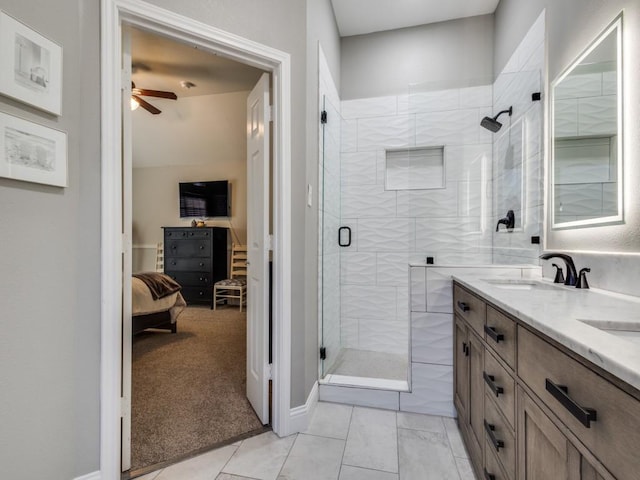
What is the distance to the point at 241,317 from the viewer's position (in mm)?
4344

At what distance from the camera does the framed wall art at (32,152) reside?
3.36ft

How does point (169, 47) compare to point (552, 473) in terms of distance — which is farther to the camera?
point (169, 47)

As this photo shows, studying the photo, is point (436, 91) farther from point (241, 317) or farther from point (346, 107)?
point (241, 317)

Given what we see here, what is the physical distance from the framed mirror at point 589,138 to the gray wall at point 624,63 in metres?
0.04

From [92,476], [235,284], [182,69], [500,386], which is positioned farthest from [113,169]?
[235,284]

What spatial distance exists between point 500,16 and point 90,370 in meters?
3.82

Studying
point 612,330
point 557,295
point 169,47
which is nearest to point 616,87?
point 557,295

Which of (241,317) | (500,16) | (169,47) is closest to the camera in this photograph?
(500,16)

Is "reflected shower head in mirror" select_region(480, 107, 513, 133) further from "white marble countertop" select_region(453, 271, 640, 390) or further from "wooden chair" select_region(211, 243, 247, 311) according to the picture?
"wooden chair" select_region(211, 243, 247, 311)

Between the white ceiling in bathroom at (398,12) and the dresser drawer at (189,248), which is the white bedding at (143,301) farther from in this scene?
the white ceiling in bathroom at (398,12)

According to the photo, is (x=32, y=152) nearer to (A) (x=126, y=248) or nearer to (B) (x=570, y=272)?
(A) (x=126, y=248)

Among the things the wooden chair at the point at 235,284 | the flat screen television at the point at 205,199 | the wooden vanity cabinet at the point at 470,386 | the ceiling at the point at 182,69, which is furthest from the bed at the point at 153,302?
the wooden vanity cabinet at the point at 470,386

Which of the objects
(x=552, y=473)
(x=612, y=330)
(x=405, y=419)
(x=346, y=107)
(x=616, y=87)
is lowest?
(x=405, y=419)

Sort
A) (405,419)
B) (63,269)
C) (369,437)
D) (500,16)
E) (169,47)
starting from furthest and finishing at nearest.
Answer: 1. (169,47)
2. (500,16)
3. (405,419)
4. (369,437)
5. (63,269)
